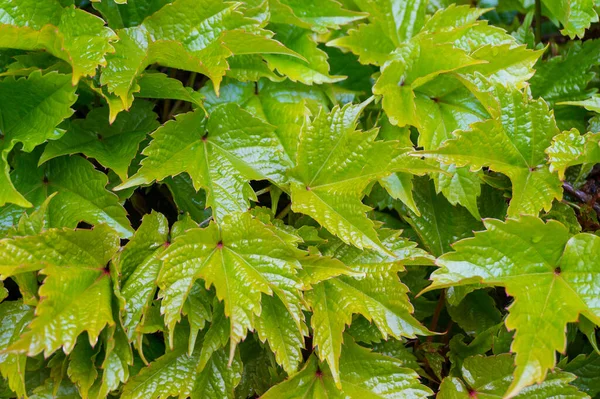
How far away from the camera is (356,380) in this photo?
3.06ft

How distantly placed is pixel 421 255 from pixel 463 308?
0.22 meters

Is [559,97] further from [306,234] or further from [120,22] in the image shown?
[120,22]

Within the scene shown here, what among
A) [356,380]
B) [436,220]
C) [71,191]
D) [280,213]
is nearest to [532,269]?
[436,220]

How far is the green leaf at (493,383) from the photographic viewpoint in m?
0.91

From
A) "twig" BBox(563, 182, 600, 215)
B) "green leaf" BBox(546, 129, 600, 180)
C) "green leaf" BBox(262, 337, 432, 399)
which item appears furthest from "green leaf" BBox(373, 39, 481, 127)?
"green leaf" BBox(262, 337, 432, 399)

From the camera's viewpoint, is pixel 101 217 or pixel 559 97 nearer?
pixel 101 217

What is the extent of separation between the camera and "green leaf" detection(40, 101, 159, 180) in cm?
94

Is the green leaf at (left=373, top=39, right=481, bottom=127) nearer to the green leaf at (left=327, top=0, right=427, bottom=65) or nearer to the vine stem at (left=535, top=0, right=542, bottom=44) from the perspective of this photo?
the green leaf at (left=327, top=0, right=427, bottom=65)

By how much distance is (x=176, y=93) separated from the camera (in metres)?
0.96

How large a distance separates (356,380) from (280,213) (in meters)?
0.34

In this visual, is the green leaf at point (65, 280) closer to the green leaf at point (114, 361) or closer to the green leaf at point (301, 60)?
the green leaf at point (114, 361)

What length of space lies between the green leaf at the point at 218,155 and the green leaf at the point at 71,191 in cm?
7

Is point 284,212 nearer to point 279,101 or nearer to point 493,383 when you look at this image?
point 279,101

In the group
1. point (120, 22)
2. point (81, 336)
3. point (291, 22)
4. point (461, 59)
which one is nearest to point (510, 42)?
point (461, 59)
